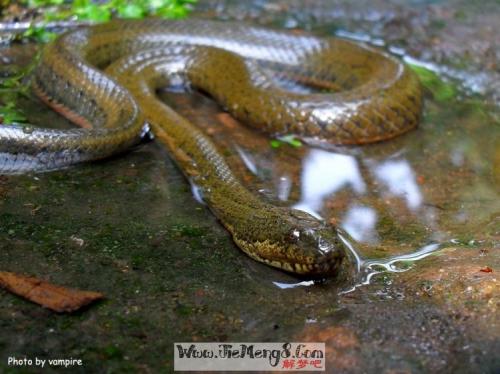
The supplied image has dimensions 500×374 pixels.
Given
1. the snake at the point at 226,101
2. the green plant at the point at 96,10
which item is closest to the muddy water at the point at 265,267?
the snake at the point at 226,101

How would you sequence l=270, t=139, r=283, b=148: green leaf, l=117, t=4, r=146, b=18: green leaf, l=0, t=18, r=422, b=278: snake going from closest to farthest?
1. l=0, t=18, r=422, b=278: snake
2. l=270, t=139, r=283, b=148: green leaf
3. l=117, t=4, r=146, b=18: green leaf

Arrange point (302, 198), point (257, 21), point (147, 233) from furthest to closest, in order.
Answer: point (257, 21) < point (302, 198) < point (147, 233)

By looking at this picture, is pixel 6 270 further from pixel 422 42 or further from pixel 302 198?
pixel 422 42

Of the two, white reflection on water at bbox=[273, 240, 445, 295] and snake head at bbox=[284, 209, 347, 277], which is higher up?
snake head at bbox=[284, 209, 347, 277]

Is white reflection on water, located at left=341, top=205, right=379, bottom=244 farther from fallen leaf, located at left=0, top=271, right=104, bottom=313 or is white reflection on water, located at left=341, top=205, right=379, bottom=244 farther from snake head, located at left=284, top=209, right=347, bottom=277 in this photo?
fallen leaf, located at left=0, top=271, right=104, bottom=313

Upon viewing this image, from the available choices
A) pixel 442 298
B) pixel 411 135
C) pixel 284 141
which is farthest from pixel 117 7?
pixel 442 298

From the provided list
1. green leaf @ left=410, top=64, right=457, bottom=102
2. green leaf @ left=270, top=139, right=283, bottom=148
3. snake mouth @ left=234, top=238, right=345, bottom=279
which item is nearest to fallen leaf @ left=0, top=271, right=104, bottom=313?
snake mouth @ left=234, top=238, right=345, bottom=279
